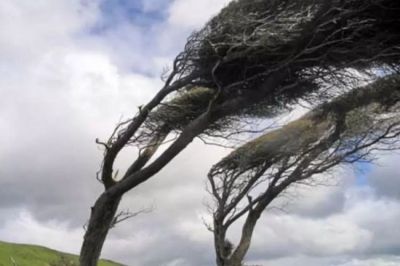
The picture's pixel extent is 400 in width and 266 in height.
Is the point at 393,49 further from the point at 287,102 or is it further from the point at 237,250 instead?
the point at 237,250

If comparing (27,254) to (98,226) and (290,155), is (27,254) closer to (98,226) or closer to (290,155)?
(290,155)

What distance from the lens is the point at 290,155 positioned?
618 inches

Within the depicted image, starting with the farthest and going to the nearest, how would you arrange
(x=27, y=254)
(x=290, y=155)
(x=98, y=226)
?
(x=27, y=254) → (x=290, y=155) → (x=98, y=226)

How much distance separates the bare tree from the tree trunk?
3.89 m

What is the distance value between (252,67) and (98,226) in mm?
2848

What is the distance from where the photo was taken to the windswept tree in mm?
7758

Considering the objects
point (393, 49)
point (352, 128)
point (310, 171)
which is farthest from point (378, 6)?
point (310, 171)

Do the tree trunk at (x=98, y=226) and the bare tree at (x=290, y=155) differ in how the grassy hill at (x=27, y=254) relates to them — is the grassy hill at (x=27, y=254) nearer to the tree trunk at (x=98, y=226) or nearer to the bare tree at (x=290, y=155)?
the bare tree at (x=290, y=155)

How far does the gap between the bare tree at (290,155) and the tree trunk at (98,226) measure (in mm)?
3891

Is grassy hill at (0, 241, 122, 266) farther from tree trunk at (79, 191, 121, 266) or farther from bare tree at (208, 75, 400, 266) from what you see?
tree trunk at (79, 191, 121, 266)

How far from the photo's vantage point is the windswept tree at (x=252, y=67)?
776cm

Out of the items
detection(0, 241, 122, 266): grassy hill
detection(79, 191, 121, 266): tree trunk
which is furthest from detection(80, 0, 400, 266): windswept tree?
detection(0, 241, 122, 266): grassy hill

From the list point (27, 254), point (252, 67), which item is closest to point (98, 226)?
point (252, 67)

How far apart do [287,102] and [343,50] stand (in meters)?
1.26
